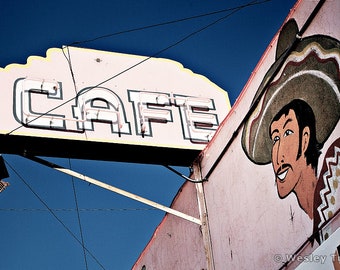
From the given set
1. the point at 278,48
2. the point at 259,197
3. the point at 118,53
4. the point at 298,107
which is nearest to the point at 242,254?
the point at 259,197

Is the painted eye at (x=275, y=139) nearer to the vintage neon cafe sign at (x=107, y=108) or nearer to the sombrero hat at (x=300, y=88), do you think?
the sombrero hat at (x=300, y=88)

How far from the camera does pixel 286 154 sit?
7.16 metres

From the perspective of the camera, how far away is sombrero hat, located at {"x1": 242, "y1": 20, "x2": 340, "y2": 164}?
6.33m

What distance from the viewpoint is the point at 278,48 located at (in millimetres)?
7559

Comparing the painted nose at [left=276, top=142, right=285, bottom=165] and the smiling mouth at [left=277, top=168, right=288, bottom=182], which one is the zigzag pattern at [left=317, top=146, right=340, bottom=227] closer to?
the smiling mouth at [left=277, top=168, right=288, bottom=182]

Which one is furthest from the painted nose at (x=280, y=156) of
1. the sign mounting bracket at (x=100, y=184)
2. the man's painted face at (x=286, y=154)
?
the sign mounting bracket at (x=100, y=184)

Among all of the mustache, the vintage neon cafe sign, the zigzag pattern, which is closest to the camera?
the zigzag pattern

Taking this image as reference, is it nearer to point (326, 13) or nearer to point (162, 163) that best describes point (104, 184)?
point (162, 163)

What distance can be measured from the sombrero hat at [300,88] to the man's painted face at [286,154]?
0.18 metres

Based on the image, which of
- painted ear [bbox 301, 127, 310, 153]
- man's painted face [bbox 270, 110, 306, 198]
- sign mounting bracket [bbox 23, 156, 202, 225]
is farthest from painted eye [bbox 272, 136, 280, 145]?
sign mounting bracket [bbox 23, 156, 202, 225]

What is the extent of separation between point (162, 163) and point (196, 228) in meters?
1.42

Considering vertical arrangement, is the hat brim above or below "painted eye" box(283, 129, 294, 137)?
above

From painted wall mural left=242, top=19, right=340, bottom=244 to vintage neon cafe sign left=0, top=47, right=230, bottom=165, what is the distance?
8.54 ft

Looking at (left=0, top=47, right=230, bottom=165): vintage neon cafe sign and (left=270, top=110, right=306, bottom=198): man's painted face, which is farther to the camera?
(left=0, top=47, right=230, bottom=165): vintage neon cafe sign
